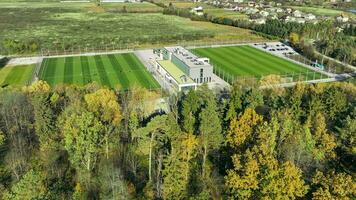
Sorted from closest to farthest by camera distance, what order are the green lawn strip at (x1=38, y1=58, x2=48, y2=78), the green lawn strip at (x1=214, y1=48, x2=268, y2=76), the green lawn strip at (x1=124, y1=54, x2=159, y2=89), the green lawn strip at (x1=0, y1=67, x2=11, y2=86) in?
the green lawn strip at (x1=124, y1=54, x2=159, y2=89), the green lawn strip at (x1=0, y1=67, x2=11, y2=86), the green lawn strip at (x1=38, y1=58, x2=48, y2=78), the green lawn strip at (x1=214, y1=48, x2=268, y2=76)

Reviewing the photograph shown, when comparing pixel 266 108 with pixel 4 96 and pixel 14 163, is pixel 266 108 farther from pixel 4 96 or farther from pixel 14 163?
pixel 4 96

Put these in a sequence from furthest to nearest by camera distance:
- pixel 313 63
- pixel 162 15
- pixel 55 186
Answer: pixel 162 15 < pixel 313 63 < pixel 55 186

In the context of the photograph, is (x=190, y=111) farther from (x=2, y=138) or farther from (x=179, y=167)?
(x=2, y=138)

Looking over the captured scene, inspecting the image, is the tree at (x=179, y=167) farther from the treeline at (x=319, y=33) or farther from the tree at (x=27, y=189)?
the treeline at (x=319, y=33)

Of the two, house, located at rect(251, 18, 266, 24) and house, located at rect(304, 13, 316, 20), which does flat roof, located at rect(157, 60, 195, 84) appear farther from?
house, located at rect(304, 13, 316, 20)

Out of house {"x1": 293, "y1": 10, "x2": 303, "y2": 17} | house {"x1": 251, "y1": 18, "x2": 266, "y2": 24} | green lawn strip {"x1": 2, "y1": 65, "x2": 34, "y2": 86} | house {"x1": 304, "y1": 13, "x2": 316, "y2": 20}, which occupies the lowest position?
green lawn strip {"x1": 2, "y1": 65, "x2": 34, "y2": 86}

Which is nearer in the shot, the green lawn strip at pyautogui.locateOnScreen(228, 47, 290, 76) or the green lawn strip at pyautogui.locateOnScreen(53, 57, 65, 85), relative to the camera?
the green lawn strip at pyautogui.locateOnScreen(53, 57, 65, 85)

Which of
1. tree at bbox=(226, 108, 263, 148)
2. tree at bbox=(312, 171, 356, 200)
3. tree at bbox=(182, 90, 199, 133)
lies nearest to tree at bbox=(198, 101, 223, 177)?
Result: tree at bbox=(226, 108, 263, 148)

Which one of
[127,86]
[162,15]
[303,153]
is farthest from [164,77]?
[162,15]

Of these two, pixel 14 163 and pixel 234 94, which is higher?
pixel 234 94
